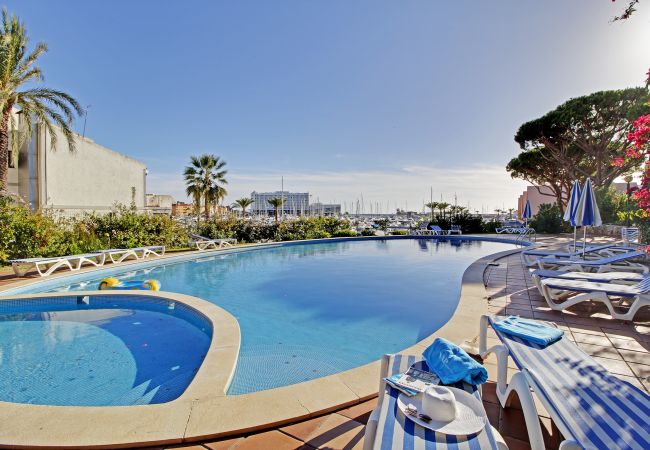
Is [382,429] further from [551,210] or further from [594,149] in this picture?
[551,210]

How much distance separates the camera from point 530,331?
2.83 meters

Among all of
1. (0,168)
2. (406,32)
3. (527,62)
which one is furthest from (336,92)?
(0,168)

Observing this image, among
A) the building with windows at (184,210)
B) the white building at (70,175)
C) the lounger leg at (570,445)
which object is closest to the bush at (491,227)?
the building with windows at (184,210)

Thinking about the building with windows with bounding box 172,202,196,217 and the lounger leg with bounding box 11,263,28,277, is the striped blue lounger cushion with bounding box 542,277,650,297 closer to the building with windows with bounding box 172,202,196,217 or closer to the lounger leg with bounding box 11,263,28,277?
the lounger leg with bounding box 11,263,28,277

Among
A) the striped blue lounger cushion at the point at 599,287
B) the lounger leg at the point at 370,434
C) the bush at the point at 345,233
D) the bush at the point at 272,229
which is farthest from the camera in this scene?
the bush at the point at 345,233

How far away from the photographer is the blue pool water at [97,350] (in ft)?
11.8

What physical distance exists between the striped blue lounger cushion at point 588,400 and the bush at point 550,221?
22494 mm

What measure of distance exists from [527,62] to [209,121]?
53.9ft

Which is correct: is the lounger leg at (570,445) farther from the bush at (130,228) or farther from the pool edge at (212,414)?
the bush at (130,228)

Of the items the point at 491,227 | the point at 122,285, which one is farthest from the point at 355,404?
the point at 491,227

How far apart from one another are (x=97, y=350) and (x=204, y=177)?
1950 centimetres

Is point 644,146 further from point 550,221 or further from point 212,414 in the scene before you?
point 550,221

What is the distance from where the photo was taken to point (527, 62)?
11.5 meters

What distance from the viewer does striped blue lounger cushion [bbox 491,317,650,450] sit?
1.61 metres
